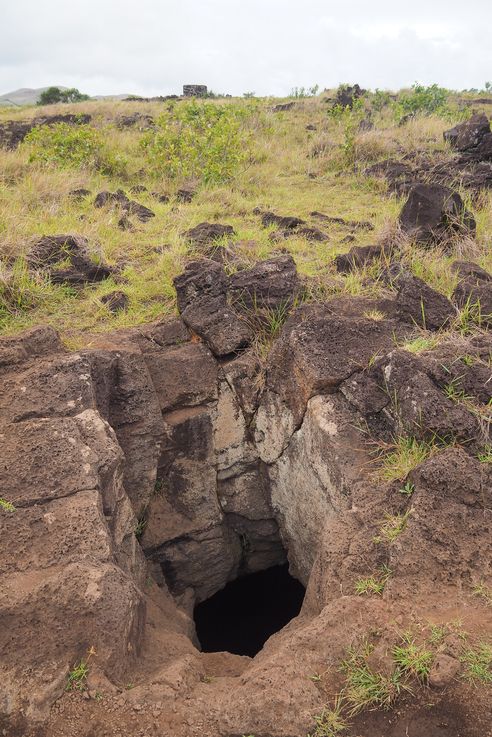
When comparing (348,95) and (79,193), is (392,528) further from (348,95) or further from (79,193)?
(348,95)

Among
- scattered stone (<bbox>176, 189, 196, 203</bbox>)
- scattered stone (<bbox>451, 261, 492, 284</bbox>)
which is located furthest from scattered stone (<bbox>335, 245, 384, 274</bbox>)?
scattered stone (<bbox>176, 189, 196, 203</bbox>)

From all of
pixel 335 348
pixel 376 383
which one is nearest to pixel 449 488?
pixel 376 383

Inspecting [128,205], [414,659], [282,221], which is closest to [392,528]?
[414,659]

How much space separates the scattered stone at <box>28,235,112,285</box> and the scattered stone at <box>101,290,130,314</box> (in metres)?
0.41

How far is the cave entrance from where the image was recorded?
16.6ft

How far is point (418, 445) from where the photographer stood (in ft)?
10.2

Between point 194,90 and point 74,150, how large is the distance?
51.2 ft

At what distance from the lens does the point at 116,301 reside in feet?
15.1

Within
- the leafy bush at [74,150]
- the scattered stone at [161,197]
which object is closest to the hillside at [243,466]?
the scattered stone at [161,197]

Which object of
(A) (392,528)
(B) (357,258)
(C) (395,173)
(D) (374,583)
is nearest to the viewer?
(D) (374,583)

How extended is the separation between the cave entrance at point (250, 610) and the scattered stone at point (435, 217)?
11.2 ft

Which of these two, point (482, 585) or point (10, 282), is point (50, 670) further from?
point (10, 282)

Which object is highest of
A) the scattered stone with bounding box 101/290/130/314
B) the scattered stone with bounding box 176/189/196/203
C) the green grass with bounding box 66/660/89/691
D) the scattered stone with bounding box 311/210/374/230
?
the scattered stone with bounding box 176/189/196/203

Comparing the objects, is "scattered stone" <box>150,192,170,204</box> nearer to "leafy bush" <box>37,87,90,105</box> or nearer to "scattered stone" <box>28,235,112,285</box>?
"scattered stone" <box>28,235,112,285</box>
